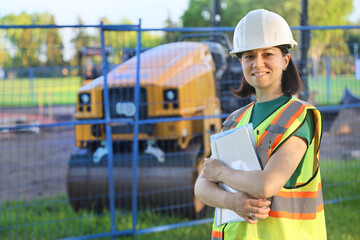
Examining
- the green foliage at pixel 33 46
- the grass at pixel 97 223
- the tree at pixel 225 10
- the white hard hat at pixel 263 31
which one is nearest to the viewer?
the white hard hat at pixel 263 31

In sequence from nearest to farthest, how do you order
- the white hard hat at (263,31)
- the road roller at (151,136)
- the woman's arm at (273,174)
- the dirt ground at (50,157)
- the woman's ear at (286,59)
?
the woman's arm at (273,174), the white hard hat at (263,31), the woman's ear at (286,59), the road roller at (151,136), the dirt ground at (50,157)

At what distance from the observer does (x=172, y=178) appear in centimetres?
474

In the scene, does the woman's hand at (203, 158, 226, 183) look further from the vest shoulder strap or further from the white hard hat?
the white hard hat

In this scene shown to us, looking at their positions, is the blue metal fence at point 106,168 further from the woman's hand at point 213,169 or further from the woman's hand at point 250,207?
the woman's hand at point 250,207

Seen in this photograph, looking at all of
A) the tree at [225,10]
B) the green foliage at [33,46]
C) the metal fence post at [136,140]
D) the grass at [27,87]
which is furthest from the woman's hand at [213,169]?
the tree at [225,10]

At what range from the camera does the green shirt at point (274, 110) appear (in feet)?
5.39

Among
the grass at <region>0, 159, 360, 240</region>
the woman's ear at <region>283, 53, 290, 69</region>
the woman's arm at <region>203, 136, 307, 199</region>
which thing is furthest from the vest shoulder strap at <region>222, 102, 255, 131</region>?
the grass at <region>0, 159, 360, 240</region>

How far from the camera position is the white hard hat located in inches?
67.0

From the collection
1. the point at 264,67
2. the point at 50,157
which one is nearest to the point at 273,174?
the point at 264,67

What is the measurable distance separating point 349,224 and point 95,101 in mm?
2898

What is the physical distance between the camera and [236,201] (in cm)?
167

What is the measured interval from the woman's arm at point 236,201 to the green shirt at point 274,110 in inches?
5.3

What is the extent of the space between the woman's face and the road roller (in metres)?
2.81

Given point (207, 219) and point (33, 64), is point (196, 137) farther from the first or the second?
point (33, 64)
